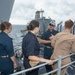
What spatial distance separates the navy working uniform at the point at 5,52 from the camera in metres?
3.76

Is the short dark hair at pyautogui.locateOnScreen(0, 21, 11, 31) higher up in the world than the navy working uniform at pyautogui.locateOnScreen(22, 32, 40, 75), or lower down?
higher up

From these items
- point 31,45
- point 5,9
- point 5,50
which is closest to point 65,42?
point 31,45

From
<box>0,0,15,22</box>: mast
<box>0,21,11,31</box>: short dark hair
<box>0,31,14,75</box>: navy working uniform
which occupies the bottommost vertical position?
<box>0,31,14,75</box>: navy working uniform

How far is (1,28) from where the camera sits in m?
3.86

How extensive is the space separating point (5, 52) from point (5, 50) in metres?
0.03

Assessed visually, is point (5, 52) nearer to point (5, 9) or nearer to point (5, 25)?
point (5, 25)

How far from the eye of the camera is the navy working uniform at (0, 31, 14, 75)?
376 centimetres

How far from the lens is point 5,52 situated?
12.4ft

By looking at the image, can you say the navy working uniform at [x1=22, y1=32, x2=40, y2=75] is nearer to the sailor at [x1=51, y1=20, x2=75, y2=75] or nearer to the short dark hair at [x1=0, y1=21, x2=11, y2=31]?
the short dark hair at [x1=0, y1=21, x2=11, y2=31]

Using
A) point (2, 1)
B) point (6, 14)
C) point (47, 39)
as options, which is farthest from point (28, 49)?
point (6, 14)

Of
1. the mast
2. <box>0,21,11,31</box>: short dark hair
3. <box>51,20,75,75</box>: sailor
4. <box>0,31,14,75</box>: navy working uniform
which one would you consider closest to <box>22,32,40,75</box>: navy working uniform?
<box>0,31,14,75</box>: navy working uniform

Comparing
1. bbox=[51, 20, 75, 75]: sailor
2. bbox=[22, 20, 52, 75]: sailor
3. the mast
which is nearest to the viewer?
bbox=[22, 20, 52, 75]: sailor

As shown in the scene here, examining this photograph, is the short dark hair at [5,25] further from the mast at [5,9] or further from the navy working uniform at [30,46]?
the mast at [5,9]

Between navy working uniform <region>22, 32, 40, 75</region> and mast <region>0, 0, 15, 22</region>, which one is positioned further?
mast <region>0, 0, 15, 22</region>
